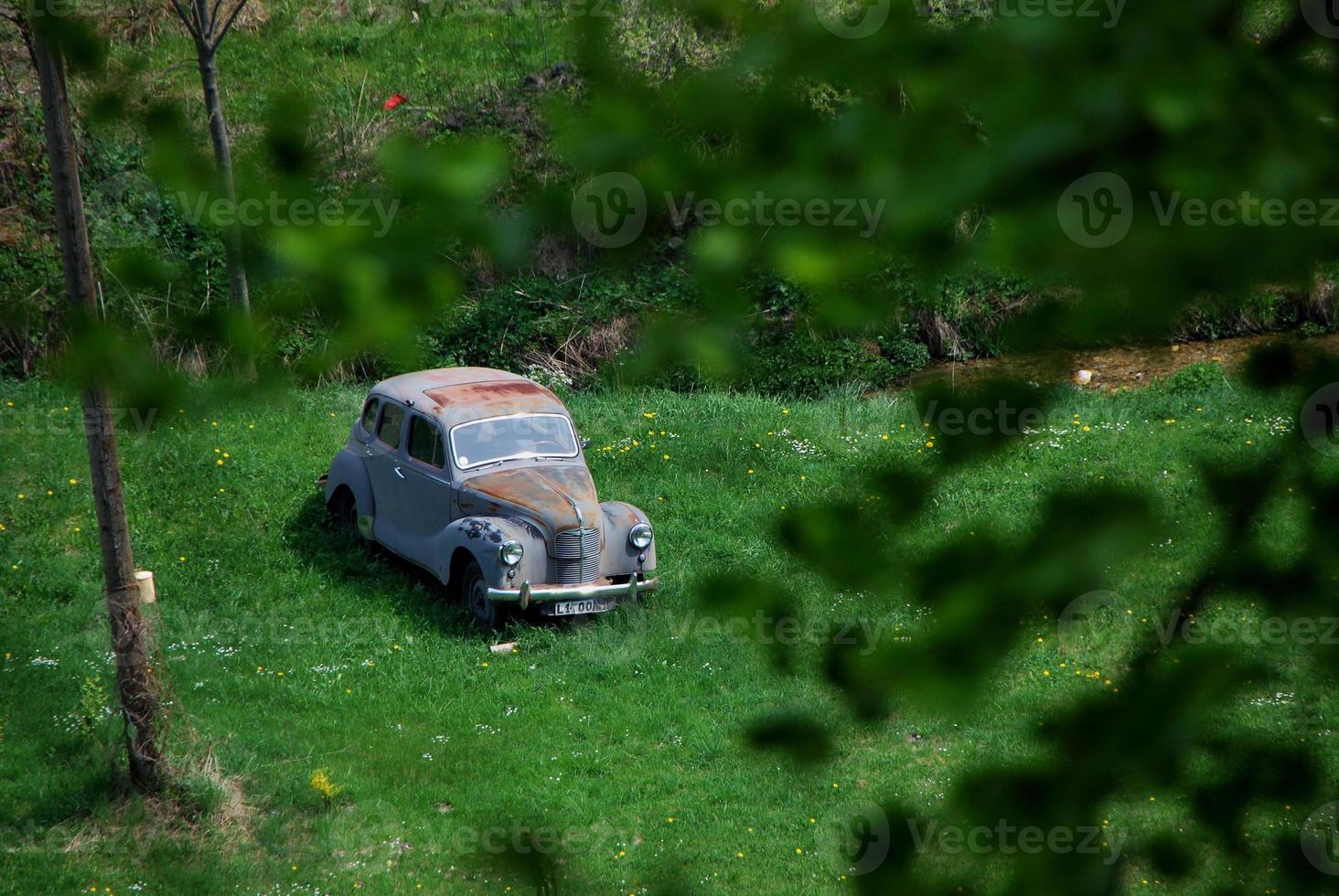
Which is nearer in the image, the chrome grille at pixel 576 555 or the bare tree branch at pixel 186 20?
the bare tree branch at pixel 186 20

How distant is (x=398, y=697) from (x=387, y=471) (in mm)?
2500

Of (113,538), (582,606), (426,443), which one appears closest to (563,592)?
(582,606)

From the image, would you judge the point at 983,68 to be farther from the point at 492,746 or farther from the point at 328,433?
the point at 328,433

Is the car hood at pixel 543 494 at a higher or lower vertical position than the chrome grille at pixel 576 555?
higher

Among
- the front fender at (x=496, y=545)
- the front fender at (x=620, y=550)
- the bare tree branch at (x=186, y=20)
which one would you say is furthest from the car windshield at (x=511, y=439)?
the bare tree branch at (x=186, y=20)

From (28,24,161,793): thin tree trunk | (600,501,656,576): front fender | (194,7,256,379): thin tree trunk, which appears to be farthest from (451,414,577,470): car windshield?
(194,7,256,379): thin tree trunk

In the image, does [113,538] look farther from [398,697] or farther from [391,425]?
[391,425]

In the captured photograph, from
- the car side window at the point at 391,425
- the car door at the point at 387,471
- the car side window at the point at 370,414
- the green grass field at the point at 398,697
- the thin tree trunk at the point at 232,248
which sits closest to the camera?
the thin tree trunk at the point at 232,248

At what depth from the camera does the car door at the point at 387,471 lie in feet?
31.2

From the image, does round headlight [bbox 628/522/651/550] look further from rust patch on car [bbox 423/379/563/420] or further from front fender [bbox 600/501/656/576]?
rust patch on car [bbox 423/379/563/420]

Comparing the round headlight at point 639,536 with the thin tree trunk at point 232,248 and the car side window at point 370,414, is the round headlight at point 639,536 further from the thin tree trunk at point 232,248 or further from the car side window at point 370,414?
the thin tree trunk at point 232,248

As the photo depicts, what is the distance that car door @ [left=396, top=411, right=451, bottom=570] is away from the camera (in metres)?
9.09

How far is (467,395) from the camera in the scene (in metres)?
9.50

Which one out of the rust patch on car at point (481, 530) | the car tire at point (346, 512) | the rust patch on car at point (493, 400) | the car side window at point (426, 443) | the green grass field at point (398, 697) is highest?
the rust patch on car at point (493, 400)
